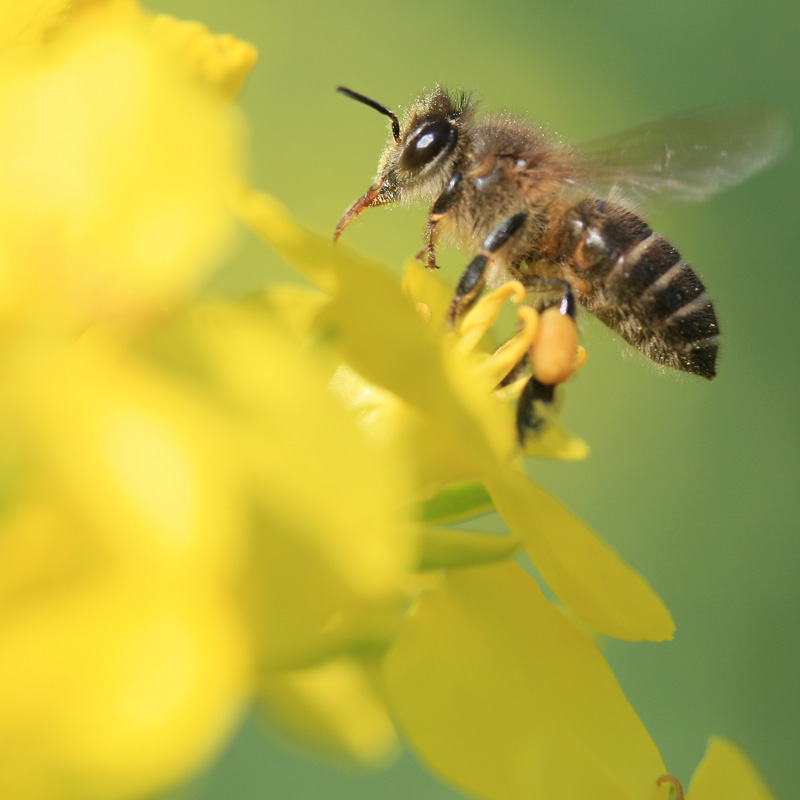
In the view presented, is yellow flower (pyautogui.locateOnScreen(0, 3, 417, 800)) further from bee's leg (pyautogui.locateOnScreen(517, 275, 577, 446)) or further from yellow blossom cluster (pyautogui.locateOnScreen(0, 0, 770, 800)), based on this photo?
bee's leg (pyautogui.locateOnScreen(517, 275, 577, 446))

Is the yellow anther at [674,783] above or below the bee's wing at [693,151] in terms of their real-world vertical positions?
below

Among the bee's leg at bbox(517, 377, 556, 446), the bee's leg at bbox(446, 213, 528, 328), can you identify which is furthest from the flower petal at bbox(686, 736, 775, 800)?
the bee's leg at bbox(446, 213, 528, 328)

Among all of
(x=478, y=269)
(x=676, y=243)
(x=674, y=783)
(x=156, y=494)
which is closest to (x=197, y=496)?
(x=156, y=494)

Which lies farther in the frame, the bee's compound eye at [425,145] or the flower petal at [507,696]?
the bee's compound eye at [425,145]

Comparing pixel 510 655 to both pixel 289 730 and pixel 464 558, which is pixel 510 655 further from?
pixel 289 730

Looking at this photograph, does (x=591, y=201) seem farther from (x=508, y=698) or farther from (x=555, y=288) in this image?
(x=508, y=698)

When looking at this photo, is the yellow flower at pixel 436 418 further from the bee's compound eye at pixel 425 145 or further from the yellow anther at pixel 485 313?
the bee's compound eye at pixel 425 145

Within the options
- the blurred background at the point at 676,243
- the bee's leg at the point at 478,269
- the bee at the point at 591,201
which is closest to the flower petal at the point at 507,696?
the bee's leg at the point at 478,269

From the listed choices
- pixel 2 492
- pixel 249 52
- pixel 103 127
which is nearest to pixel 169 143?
pixel 103 127
